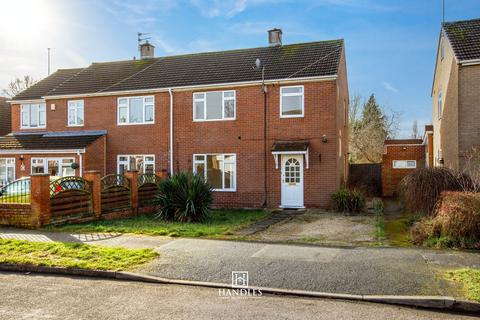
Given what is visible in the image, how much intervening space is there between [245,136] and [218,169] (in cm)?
200

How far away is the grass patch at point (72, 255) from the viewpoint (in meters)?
7.80

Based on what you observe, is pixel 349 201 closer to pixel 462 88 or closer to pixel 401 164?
pixel 462 88

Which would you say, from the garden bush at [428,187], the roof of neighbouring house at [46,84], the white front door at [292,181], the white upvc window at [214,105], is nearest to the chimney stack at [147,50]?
the roof of neighbouring house at [46,84]

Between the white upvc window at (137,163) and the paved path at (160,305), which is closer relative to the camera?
the paved path at (160,305)

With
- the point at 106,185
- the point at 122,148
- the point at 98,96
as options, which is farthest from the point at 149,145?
the point at 106,185

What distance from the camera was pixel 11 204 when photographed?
12.3 m

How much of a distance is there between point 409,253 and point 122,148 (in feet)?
52.0

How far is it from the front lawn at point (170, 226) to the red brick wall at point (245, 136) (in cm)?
329

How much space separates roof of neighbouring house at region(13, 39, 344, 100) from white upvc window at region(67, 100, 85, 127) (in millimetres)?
569

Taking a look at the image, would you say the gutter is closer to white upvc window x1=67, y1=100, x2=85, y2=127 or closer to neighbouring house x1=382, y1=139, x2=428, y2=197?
neighbouring house x1=382, y1=139, x2=428, y2=197

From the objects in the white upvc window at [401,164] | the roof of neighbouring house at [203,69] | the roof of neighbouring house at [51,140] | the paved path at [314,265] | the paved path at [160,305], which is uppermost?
the roof of neighbouring house at [203,69]

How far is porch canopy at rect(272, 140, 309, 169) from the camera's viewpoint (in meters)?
17.2

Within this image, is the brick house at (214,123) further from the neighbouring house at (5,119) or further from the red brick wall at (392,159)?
the neighbouring house at (5,119)

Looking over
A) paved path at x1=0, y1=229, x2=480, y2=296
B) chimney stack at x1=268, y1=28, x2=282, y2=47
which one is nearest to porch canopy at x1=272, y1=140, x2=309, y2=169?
chimney stack at x1=268, y1=28, x2=282, y2=47
